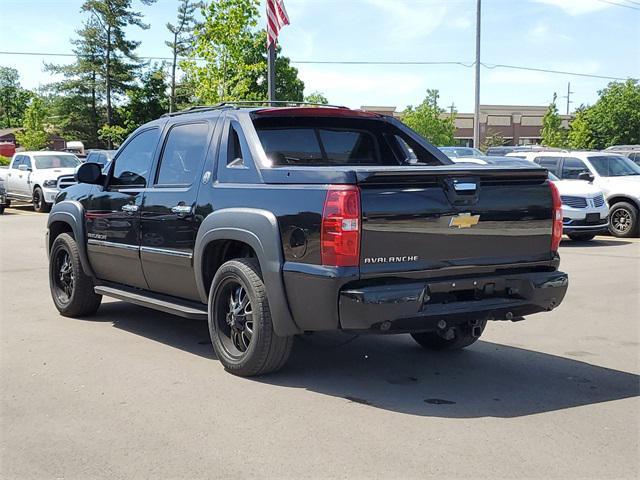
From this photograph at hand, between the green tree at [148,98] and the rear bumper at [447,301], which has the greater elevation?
the green tree at [148,98]

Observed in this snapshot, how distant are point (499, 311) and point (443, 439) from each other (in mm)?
1238

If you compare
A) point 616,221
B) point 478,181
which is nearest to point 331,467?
point 478,181

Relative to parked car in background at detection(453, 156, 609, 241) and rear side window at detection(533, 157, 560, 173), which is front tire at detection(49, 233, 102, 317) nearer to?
parked car in background at detection(453, 156, 609, 241)

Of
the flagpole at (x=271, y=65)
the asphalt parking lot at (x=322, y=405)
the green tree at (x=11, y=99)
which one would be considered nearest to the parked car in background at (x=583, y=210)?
the flagpole at (x=271, y=65)

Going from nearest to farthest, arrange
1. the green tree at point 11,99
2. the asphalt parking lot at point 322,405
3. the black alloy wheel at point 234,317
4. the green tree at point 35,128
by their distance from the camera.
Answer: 1. the asphalt parking lot at point 322,405
2. the black alloy wheel at point 234,317
3. the green tree at point 35,128
4. the green tree at point 11,99

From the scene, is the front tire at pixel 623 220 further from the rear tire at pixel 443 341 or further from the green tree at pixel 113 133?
the green tree at pixel 113 133

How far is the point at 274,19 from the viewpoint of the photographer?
13.5m

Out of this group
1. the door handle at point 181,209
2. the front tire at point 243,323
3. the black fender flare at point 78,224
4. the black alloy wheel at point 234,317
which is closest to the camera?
the front tire at point 243,323

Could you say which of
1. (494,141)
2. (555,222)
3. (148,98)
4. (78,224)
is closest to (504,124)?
(494,141)

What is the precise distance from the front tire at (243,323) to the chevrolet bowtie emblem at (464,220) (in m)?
1.34

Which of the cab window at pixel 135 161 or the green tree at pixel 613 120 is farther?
the green tree at pixel 613 120

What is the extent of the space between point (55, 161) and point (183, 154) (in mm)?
19704

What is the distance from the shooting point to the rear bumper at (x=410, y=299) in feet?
15.3

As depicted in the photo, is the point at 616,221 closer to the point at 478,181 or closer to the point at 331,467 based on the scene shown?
the point at 478,181
